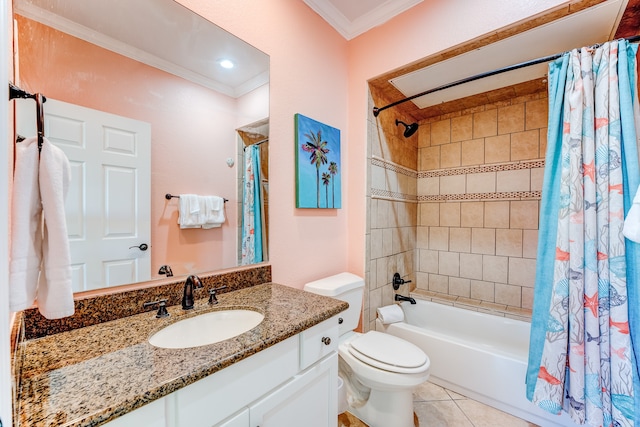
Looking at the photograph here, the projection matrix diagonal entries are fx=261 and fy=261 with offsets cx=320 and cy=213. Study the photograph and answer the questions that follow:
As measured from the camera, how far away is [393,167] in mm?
2312

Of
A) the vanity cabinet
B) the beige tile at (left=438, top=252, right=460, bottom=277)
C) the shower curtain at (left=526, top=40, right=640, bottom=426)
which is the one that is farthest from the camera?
the beige tile at (left=438, top=252, right=460, bottom=277)

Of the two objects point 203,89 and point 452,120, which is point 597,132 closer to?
point 452,120

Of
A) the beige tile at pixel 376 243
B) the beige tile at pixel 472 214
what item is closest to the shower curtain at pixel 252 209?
the beige tile at pixel 376 243

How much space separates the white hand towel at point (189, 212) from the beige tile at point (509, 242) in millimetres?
2436

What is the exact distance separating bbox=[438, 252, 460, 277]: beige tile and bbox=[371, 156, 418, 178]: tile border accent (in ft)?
2.84

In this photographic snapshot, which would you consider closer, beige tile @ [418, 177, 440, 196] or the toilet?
the toilet

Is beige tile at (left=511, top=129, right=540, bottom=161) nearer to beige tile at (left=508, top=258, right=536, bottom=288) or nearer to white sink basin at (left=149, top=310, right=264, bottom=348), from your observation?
beige tile at (left=508, top=258, right=536, bottom=288)

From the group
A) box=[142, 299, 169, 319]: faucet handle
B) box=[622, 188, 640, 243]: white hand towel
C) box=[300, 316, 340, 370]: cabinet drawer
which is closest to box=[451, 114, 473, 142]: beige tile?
box=[622, 188, 640, 243]: white hand towel

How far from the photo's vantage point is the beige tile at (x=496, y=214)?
2.30m

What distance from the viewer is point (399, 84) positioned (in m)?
2.01

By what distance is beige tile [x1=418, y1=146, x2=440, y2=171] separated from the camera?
105 inches

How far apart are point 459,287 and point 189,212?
8.05ft

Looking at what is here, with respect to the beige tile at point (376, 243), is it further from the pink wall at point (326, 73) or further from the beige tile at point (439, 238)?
the beige tile at point (439, 238)

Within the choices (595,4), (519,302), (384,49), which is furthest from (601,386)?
(384,49)
